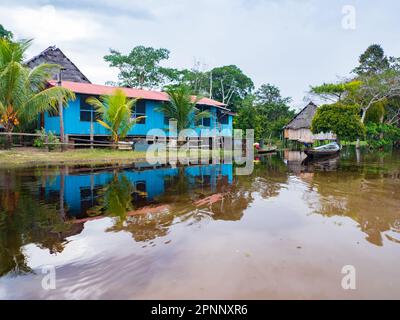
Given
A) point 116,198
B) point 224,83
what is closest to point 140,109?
point 116,198

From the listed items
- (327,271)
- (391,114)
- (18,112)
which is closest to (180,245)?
(327,271)

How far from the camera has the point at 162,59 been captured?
34688 millimetres

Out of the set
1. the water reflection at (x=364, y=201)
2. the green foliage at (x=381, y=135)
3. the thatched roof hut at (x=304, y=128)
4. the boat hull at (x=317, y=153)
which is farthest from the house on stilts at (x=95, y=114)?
the green foliage at (x=381, y=135)

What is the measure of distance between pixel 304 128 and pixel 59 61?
24675 mm

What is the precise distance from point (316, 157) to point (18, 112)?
15.4m

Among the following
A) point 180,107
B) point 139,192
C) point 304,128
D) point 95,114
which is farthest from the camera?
point 304,128

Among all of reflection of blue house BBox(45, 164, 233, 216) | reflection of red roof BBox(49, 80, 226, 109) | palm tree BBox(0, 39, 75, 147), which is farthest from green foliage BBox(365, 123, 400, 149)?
palm tree BBox(0, 39, 75, 147)

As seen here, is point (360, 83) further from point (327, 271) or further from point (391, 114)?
point (327, 271)

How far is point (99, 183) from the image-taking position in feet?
27.6

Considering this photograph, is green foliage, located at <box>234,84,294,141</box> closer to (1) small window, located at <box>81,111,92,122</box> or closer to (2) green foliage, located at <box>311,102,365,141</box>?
(2) green foliage, located at <box>311,102,365,141</box>

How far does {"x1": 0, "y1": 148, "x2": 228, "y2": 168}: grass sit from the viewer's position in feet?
40.0

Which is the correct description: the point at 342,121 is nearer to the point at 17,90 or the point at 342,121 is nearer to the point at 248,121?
the point at 248,121

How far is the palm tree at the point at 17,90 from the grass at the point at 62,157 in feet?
3.96

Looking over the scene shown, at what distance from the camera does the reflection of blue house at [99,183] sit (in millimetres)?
6352
